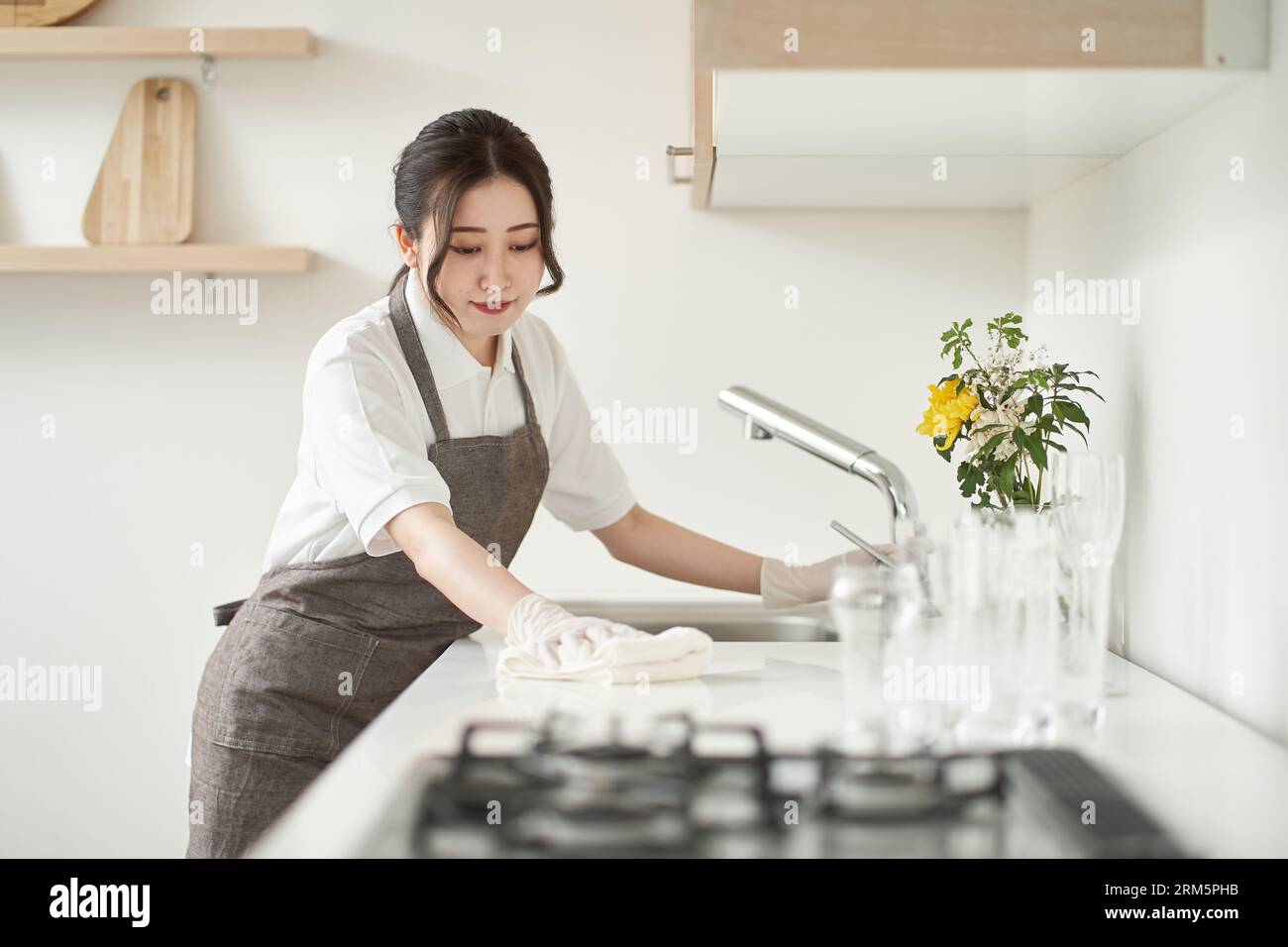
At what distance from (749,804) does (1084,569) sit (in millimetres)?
482

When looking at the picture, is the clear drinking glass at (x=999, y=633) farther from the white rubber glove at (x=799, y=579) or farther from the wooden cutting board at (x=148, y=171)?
the wooden cutting board at (x=148, y=171)

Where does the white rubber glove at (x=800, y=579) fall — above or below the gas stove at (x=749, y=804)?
above

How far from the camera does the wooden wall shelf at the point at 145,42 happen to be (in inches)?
68.3

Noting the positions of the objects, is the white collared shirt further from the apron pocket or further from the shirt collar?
the apron pocket

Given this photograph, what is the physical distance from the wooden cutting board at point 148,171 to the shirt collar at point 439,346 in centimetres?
62

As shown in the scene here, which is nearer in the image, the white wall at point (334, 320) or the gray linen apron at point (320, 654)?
the gray linen apron at point (320, 654)

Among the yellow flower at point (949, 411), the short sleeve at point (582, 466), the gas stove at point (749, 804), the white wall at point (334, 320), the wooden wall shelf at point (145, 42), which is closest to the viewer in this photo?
the gas stove at point (749, 804)

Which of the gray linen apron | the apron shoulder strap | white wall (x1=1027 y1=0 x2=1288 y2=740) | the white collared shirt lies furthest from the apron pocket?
white wall (x1=1027 y1=0 x2=1288 y2=740)

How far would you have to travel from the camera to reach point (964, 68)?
1028 mm

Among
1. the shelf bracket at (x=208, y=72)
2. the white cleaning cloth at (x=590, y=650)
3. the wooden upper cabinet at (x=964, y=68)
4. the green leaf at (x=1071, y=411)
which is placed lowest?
the white cleaning cloth at (x=590, y=650)

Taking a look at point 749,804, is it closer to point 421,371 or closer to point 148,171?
point 421,371

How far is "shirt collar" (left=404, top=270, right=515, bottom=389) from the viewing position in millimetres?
1376

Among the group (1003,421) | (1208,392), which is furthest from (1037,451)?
(1208,392)

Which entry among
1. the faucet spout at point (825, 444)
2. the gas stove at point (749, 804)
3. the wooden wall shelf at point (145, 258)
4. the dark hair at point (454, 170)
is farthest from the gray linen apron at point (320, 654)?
the gas stove at point (749, 804)
